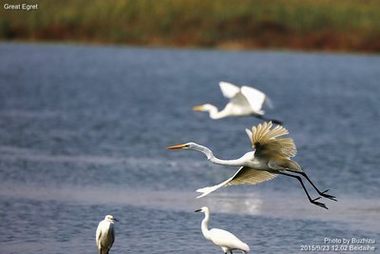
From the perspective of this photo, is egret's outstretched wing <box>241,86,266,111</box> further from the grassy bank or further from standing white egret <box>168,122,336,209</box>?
the grassy bank

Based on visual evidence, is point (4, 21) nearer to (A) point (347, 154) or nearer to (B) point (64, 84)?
(B) point (64, 84)

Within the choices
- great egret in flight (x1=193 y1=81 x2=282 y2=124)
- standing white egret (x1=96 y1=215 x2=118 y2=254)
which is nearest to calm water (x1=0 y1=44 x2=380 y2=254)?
standing white egret (x1=96 y1=215 x2=118 y2=254)

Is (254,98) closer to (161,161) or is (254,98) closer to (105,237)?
(161,161)

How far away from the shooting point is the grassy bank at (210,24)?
144 feet

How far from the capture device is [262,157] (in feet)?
37.7

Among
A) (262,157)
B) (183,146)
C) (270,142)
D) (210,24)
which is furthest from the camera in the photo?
(210,24)

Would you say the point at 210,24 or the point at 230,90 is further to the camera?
the point at 210,24

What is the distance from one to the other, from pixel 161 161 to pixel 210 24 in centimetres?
2688

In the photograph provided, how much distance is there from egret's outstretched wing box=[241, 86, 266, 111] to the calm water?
122 cm

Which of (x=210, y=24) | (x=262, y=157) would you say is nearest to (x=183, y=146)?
(x=262, y=157)

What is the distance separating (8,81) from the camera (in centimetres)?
3656

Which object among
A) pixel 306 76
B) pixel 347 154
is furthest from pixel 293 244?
pixel 306 76

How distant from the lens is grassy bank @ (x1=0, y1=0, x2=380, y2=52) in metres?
44.0

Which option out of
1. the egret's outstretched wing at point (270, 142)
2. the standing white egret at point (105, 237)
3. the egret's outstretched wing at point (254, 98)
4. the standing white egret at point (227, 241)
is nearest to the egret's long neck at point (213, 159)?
the egret's outstretched wing at point (270, 142)
